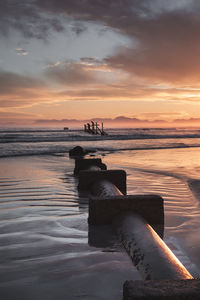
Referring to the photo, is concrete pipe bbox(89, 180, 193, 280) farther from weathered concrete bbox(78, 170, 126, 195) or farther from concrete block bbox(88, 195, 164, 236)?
weathered concrete bbox(78, 170, 126, 195)

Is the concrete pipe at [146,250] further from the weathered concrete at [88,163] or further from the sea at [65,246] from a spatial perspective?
the weathered concrete at [88,163]

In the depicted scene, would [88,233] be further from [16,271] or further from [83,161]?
[83,161]

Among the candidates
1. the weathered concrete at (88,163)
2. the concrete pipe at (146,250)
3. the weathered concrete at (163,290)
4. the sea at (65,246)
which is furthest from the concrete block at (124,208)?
the weathered concrete at (88,163)

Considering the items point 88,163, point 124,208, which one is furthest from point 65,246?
point 88,163

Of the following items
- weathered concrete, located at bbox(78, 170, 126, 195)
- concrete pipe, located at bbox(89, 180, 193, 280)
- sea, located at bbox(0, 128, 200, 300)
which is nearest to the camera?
concrete pipe, located at bbox(89, 180, 193, 280)

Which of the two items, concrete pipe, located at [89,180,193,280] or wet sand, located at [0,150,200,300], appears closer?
concrete pipe, located at [89,180,193,280]

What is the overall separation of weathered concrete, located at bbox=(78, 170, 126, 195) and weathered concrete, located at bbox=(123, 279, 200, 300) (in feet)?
12.8

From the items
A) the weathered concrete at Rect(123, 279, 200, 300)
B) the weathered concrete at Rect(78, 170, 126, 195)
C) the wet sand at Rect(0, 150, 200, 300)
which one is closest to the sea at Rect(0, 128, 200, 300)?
the wet sand at Rect(0, 150, 200, 300)

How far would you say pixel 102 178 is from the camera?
18.0 ft

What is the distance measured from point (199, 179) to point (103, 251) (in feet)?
17.9

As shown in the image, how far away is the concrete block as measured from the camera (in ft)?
11.2

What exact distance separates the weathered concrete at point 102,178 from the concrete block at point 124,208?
1911mm

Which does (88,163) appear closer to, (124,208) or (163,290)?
(124,208)

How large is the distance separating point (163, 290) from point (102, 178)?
13.3ft
